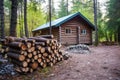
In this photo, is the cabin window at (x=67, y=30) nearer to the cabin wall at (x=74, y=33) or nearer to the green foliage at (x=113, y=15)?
the cabin wall at (x=74, y=33)

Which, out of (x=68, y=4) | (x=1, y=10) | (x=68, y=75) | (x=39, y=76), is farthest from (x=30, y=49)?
(x=68, y=4)

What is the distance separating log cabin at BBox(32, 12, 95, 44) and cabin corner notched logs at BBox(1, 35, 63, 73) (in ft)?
36.6

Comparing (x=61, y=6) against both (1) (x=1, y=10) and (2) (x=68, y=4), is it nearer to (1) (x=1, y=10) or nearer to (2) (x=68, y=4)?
(2) (x=68, y=4)

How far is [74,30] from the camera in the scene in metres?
20.6

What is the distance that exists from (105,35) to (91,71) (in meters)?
23.7

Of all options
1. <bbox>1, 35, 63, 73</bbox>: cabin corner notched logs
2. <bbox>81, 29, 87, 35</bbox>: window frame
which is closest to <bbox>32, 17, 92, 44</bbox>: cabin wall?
<bbox>81, 29, 87, 35</bbox>: window frame

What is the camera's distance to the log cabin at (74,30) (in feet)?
64.3

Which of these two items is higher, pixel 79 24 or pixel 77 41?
pixel 79 24

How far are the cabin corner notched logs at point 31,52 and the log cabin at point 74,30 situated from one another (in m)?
11.2

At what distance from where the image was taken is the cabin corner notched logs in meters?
6.73

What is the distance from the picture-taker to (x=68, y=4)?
127 ft

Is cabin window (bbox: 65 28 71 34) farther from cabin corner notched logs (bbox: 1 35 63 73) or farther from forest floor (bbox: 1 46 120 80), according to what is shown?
forest floor (bbox: 1 46 120 80)

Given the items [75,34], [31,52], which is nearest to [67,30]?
[75,34]

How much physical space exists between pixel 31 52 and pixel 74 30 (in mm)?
14111
